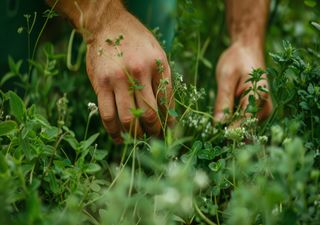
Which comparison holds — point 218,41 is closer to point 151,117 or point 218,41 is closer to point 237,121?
point 237,121

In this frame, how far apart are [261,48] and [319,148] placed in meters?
0.66

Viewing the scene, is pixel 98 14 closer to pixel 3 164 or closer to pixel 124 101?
pixel 124 101

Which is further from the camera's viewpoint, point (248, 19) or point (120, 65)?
point (248, 19)

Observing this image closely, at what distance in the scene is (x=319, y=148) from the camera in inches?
44.9

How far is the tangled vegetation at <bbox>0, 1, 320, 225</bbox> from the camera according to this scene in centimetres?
81

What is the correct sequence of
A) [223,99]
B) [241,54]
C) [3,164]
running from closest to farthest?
[3,164], [223,99], [241,54]

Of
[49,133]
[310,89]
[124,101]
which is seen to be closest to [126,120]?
[124,101]

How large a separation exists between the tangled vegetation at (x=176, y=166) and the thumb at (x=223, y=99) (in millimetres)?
55

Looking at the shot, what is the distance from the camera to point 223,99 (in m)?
1.55

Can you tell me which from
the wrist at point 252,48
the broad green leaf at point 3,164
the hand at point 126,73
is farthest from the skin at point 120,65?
the wrist at point 252,48

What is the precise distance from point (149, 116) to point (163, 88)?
7 centimetres

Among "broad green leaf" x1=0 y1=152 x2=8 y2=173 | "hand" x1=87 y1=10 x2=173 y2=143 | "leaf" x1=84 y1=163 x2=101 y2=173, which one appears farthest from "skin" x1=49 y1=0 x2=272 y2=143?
"broad green leaf" x1=0 y1=152 x2=8 y2=173

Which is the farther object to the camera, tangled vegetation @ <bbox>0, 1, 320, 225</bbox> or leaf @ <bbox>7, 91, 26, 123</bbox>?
leaf @ <bbox>7, 91, 26, 123</bbox>

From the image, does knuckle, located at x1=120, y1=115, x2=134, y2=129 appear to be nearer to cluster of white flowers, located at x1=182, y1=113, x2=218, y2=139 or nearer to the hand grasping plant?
the hand grasping plant
